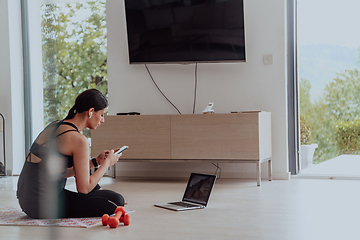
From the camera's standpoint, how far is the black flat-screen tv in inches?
157

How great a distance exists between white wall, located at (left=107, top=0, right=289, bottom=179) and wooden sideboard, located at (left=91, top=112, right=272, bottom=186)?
0.21 m

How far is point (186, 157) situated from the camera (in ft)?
12.6

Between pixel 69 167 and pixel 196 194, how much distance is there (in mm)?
836

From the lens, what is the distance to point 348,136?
4.07 metres

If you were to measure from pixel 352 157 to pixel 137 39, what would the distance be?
2288 millimetres

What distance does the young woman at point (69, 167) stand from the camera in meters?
2.24

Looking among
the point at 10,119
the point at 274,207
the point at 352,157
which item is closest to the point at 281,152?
the point at 352,157

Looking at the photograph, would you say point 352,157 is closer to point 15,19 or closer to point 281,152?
point 281,152

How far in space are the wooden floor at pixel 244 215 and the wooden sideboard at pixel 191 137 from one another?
271mm

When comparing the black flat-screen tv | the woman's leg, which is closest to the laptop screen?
the woman's leg

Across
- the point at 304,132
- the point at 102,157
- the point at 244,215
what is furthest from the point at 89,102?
the point at 304,132

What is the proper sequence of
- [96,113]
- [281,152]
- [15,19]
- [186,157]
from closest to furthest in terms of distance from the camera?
[96,113] → [186,157] → [281,152] → [15,19]

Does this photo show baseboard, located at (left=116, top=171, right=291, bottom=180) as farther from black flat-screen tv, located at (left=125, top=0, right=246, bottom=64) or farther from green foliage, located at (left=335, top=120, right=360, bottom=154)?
black flat-screen tv, located at (left=125, top=0, right=246, bottom=64)

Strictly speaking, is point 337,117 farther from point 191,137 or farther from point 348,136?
point 191,137
